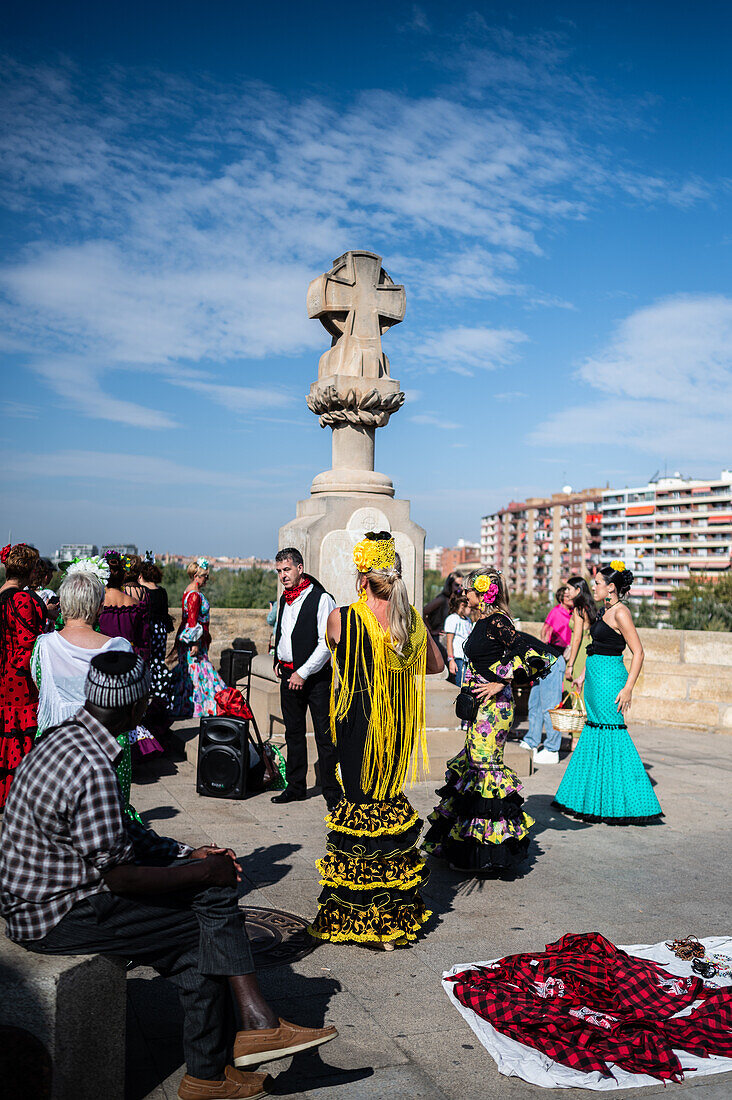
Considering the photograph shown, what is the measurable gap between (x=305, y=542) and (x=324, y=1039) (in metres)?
6.18

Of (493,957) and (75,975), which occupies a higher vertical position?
(75,975)

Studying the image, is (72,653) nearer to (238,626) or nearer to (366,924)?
(366,924)

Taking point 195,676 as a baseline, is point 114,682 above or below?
above

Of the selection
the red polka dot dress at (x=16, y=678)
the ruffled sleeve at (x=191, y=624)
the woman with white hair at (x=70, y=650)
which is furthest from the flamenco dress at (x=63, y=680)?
the ruffled sleeve at (x=191, y=624)

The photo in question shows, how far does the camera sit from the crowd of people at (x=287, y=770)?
3.00 metres

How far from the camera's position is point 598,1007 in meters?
3.78

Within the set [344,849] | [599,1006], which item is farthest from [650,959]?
[344,849]

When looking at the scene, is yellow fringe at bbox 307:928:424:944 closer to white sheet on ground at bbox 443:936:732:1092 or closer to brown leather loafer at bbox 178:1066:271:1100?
white sheet on ground at bbox 443:936:732:1092

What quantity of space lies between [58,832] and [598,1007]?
2352 mm

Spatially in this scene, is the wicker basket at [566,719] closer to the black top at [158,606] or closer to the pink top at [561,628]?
the pink top at [561,628]

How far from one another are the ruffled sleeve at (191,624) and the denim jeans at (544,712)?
3773mm

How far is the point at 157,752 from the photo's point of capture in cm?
843

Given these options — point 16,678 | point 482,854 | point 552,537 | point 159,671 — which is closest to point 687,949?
point 482,854

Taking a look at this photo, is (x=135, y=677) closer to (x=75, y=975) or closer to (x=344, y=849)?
(x=75, y=975)
